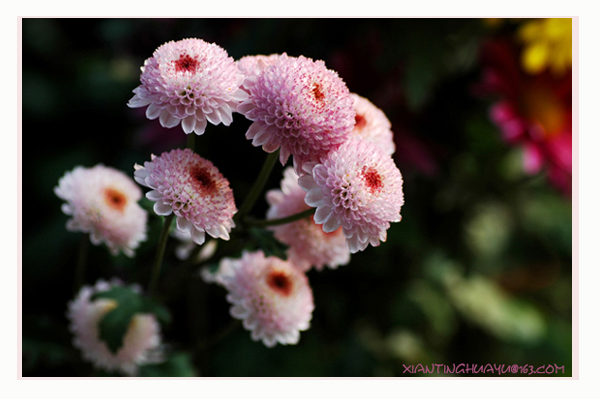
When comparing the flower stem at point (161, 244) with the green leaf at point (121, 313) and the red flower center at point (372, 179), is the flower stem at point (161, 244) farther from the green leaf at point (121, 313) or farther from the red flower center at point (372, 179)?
the red flower center at point (372, 179)

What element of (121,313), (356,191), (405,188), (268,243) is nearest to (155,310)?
(121,313)

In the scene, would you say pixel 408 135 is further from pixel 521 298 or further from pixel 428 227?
pixel 521 298

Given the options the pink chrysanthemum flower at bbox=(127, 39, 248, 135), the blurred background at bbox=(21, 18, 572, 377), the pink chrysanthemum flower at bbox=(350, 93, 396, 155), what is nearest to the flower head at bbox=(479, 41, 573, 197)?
the blurred background at bbox=(21, 18, 572, 377)

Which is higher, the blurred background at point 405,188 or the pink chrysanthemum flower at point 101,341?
the blurred background at point 405,188

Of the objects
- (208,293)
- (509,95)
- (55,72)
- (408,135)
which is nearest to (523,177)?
(509,95)

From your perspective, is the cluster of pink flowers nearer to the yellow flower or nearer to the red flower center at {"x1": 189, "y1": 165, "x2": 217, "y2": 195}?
the red flower center at {"x1": 189, "y1": 165, "x2": 217, "y2": 195}

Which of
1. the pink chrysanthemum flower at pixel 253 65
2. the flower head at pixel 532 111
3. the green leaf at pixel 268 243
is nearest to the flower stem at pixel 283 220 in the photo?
the green leaf at pixel 268 243
